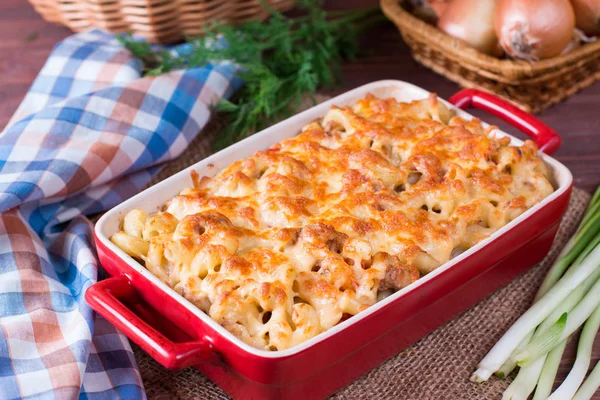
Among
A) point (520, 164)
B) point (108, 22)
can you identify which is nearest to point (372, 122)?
point (520, 164)

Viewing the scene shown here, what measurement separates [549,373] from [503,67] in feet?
3.76

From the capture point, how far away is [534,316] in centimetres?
201

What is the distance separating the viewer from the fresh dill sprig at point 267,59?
2.72m

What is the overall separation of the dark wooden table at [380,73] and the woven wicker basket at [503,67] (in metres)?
0.07

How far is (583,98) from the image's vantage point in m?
2.99

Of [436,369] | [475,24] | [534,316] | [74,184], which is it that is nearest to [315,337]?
[436,369]

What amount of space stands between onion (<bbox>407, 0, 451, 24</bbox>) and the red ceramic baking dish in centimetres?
96

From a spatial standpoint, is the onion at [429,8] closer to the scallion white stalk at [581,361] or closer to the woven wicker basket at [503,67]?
the woven wicker basket at [503,67]

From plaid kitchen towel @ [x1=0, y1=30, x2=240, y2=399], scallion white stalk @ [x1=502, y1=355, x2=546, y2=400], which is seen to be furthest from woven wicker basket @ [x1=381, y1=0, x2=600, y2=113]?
scallion white stalk @ [x1=502, y1=355, x2=546, y2=400]

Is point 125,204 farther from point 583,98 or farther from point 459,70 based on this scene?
point 583,98

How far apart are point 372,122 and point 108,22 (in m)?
1.30

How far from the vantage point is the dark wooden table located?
8.93 ft

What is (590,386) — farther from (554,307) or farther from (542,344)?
(554,307)

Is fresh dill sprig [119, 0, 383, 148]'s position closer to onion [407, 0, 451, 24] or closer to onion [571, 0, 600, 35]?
onion [407, 0, 451, 24]
